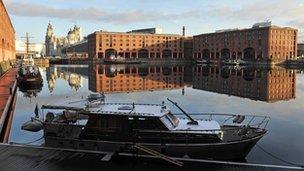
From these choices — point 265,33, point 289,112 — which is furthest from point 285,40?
point 289,112

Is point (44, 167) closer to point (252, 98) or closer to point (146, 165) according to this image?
point (146, 165)

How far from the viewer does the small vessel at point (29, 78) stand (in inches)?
2828

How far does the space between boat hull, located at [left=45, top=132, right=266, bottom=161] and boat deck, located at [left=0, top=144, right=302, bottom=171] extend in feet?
6.13

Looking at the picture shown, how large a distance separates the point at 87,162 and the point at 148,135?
13.8ft

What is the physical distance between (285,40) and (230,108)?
155m

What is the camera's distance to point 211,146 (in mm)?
21188

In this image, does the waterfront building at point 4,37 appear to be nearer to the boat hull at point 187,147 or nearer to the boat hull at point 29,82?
the boat hull at point 29,82

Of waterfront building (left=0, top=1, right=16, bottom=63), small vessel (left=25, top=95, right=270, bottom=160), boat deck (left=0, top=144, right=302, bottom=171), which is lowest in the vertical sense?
boat deck (left=0, top=144, right=302, bottom=171)

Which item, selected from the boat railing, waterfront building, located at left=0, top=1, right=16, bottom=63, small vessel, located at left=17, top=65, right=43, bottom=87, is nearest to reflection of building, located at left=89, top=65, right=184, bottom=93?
small vessel, located at left=17, top=65, right=43, bottom=87

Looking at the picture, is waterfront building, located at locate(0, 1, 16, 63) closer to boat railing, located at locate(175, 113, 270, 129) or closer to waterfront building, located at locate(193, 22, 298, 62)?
boat railing, located at locate(175, 113, 270, 129)

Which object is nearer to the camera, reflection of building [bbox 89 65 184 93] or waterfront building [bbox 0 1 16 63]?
reflection of building [bbox 89 65 184 93]

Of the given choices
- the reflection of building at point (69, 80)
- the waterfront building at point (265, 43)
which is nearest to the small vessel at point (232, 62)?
the waterfront building at point (265, 43)

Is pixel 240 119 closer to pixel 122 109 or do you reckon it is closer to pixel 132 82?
pixel 122 109

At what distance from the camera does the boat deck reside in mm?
17594
